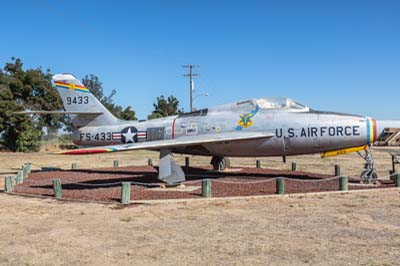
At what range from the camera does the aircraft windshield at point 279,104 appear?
13.8 metres

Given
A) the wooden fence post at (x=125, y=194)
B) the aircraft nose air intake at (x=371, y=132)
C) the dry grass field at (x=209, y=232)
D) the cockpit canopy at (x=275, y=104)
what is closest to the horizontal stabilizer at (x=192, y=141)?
the cockpit canopy at (x=275, y=104)

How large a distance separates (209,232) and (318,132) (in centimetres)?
718

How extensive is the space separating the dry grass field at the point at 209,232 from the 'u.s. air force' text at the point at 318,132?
8.91 feet

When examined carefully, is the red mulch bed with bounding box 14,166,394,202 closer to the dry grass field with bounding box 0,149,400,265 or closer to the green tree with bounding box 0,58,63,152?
the dry grass field with bounding box 0,149,400,265

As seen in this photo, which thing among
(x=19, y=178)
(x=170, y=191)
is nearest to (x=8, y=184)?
(x=19, y=178)

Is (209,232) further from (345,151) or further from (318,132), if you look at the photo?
(345,151)

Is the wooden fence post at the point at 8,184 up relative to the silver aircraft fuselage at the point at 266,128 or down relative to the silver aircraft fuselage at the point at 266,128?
down

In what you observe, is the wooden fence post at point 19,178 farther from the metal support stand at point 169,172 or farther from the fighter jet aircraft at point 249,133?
the metal support stand at point 169,172

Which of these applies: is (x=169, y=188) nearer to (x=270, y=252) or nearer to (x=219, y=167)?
(x=219, y=167)

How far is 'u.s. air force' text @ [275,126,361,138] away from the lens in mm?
12672

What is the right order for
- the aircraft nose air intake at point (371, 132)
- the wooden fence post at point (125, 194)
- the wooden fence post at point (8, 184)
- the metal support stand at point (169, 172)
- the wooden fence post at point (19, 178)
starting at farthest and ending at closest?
the wooden fence post at point (19, 178) → the wooden fence post at point (8, 184) → the metal support stand at point (169, 172) → the aircraft nose air intake at point (371, 132) → the wooden fence post at point (125, 194)

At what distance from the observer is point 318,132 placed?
13062 mm

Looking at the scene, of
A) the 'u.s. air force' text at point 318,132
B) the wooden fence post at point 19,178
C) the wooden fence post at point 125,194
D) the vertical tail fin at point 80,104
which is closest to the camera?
the wooden fence post at point 125,194

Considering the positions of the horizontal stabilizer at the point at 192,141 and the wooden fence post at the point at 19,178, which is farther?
the wooden fence post at the point at 19,178
